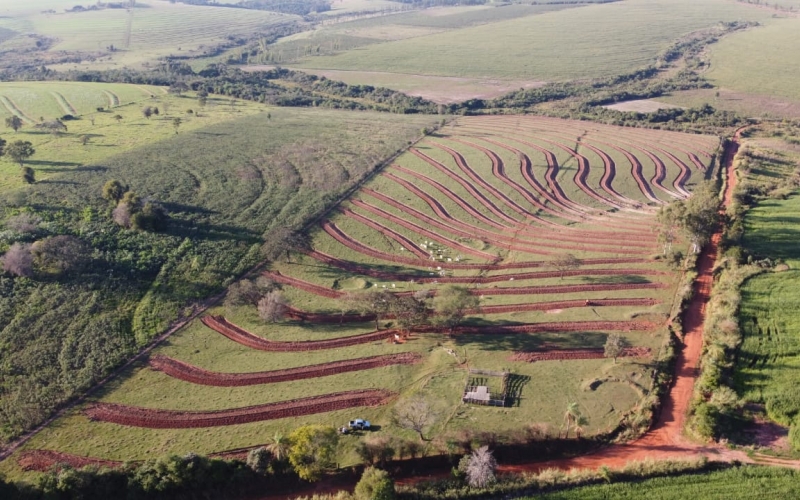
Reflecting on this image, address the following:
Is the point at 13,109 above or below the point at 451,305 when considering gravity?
above

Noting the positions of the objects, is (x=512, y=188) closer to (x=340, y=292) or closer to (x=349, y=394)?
(x=340, y=292)

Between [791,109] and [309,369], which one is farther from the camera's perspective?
[791,109]

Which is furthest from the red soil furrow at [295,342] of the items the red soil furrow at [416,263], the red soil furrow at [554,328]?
the red soil furrow at [416,263]

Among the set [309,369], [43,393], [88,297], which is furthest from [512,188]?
[43,393]

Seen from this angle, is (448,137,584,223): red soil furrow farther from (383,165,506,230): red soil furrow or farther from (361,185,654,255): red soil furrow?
(383,165,506,230): red soil furrow

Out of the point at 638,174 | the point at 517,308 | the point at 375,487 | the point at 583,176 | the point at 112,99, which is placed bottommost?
the point at 375,487

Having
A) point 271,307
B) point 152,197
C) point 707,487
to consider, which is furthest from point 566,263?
point 152,197

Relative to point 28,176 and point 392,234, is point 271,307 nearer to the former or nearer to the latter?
point 392,234
